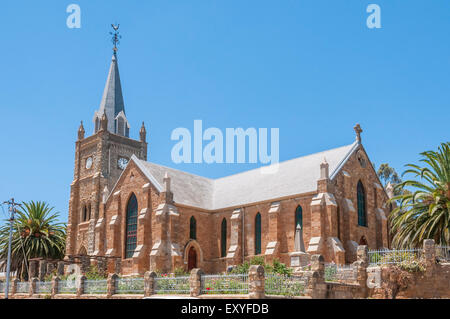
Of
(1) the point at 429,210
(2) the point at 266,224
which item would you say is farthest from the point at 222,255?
(1) the point at 429,210

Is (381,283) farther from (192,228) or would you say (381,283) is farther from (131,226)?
(131,226)

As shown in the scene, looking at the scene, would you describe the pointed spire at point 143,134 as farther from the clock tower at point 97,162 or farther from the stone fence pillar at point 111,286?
the stone fence pillar at point 111,286

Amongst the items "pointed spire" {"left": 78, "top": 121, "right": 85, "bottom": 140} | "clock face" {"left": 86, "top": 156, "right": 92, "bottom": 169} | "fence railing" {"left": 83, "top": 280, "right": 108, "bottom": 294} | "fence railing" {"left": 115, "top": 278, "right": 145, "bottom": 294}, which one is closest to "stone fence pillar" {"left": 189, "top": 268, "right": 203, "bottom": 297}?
"fence railing" {"left": 115, "top": 278, "right": 145, "bottom": 294}

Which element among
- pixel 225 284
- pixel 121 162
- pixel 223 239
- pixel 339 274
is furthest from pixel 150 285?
pixel 121 162

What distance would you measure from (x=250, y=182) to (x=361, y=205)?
9377 mm

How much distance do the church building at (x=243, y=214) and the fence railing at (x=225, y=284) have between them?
8425mm

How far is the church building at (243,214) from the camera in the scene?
1409 inches

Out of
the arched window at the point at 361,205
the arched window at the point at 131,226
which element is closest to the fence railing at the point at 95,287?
the arched window at the point at 131,226

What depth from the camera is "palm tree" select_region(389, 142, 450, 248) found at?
30.6 m

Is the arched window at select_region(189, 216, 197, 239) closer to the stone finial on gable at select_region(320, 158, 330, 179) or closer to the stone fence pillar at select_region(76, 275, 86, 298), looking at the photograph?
the stone finial on gable at select_region(320, 158, 330, 179)

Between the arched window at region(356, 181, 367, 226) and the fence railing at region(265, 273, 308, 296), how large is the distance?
58.3 feet

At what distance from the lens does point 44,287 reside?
1353 inches
